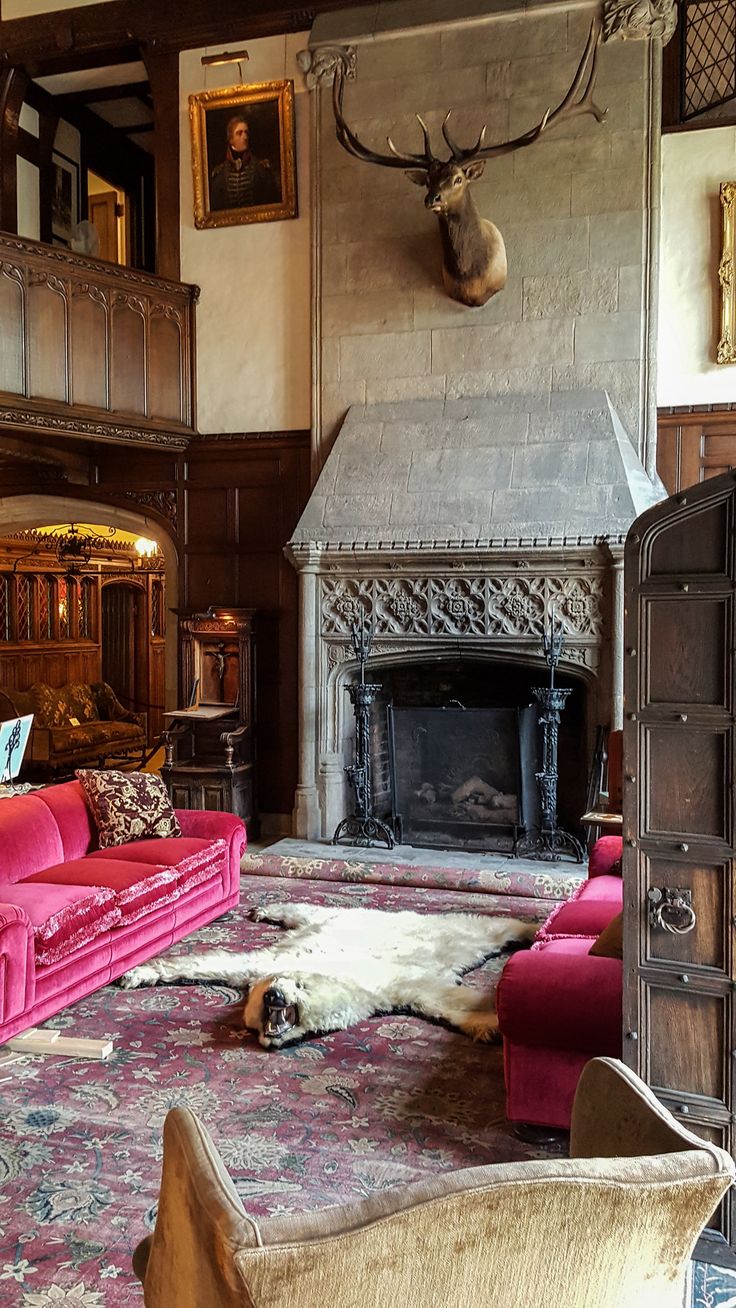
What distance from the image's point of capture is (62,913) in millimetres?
4062

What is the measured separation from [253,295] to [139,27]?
240 centimetres

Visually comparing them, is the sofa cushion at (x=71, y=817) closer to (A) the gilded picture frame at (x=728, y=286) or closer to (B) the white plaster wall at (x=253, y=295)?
(B) the white plaster wall at (x=253, y=295)

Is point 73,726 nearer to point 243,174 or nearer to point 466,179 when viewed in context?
point 243,174

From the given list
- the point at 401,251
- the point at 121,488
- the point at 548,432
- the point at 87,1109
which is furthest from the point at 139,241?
the point at 87,1109

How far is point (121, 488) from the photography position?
8.39 metres

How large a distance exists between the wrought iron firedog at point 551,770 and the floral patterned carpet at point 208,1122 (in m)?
2.47

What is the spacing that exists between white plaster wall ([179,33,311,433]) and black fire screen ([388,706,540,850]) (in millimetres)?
2658

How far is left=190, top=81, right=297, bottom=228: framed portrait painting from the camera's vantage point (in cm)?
767

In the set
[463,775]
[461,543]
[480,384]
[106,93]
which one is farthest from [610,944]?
[106,93]

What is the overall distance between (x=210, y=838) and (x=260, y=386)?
402 centimetres

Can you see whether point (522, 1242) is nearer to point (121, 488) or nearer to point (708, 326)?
point (708, 326)

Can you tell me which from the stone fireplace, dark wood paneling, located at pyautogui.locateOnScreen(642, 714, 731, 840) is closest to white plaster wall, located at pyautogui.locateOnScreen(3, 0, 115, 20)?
the stone fireplace

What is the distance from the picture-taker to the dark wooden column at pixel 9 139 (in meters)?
8.32

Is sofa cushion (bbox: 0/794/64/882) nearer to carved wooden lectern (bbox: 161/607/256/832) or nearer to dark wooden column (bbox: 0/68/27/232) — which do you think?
carved wooden lectern (bbox: 161/607/256/832)
